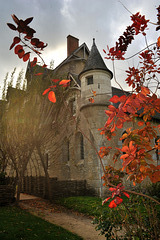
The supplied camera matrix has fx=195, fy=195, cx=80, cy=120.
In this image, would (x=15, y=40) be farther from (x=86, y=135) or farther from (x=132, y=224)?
(x=86, y=135)

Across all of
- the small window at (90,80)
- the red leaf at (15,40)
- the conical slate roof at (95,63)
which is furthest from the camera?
the small window at (90,80)

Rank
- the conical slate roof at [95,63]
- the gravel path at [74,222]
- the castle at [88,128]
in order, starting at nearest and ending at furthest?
1. the gravel path at [74,222]
2. the castle at [88,128]
3. the conical slate roof at [95,63]

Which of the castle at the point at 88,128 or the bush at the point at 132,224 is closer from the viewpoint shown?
the bush at the point at 132,224

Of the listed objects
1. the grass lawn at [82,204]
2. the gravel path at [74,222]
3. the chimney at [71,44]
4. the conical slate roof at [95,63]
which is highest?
the chimney at [71,44]

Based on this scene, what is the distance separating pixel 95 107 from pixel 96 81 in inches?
58.2

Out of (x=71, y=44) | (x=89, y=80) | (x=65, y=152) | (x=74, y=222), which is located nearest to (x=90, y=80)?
(x=89, y=80)

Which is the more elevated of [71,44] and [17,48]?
A: [71,44]

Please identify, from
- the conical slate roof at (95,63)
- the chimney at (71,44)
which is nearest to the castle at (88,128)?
the conical slate roof at (95,63)

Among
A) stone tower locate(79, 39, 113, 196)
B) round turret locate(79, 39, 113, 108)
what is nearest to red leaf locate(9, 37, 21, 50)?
stone tower locate(79, 39, 113, 196)

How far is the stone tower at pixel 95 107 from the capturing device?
31.5 ft

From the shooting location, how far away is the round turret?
10.6 m

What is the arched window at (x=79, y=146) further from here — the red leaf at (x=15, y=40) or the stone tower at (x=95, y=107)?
the red leaf at (x=15, y=40)

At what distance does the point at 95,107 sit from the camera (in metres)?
10.5

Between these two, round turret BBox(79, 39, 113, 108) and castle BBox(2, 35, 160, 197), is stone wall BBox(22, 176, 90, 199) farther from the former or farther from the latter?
round turret BBox(79, 39, 113, 108)
